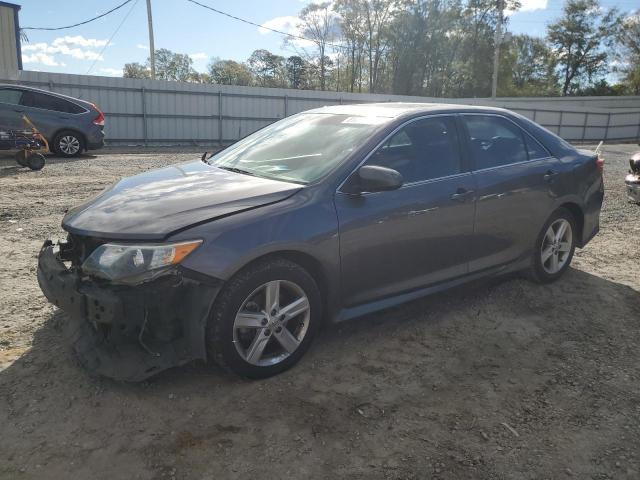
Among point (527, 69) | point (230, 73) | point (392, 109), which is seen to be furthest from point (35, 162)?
point (527, 69)

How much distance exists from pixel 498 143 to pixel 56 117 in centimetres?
1092

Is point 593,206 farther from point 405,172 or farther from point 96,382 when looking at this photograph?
point 96,382

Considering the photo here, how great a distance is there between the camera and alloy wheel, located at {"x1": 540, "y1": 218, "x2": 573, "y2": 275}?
468cm

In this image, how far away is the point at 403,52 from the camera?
5266 cm

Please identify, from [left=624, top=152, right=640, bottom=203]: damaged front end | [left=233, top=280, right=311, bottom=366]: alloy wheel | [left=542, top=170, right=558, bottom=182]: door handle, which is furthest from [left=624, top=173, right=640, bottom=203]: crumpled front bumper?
[left=233, top=280, right=311, bottom=366]: alloy wheel

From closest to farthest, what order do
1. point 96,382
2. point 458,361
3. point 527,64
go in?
point 96,382 → point 458,361 → point 527,64

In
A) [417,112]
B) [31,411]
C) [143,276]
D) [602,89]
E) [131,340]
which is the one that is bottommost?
[31,411]

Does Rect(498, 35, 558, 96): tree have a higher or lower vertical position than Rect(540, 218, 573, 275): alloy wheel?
higher

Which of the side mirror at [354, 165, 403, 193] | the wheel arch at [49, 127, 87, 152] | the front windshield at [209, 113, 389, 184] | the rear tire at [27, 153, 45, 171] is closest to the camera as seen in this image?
the side mirror at [354, 165, 403, 193]

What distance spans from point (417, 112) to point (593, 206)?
89.4 inches

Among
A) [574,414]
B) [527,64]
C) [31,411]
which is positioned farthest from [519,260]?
[527,64]

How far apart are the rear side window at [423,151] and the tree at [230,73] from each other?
55.2 m

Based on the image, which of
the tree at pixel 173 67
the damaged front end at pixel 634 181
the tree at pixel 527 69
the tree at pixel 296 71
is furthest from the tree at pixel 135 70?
the damaged front end at pixel 634 181

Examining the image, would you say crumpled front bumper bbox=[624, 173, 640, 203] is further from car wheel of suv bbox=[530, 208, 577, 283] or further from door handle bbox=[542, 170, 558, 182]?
door handle bbox=[542, 170, 558, 182]
